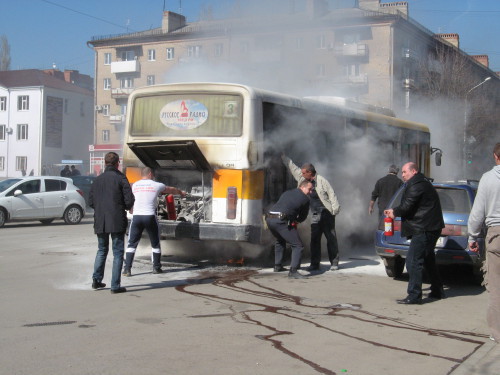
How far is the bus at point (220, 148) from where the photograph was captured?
916 centimetres

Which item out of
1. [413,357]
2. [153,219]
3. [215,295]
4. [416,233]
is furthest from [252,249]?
[413,357]

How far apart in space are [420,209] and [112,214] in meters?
3.73

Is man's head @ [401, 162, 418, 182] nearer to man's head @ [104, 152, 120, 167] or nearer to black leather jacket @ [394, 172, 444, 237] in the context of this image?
black leather jacket @ [394, 172, 444, 237]

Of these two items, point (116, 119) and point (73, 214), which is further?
point (116, 119)

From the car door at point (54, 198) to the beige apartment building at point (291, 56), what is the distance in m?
4.65

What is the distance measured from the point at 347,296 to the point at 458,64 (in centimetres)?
3162

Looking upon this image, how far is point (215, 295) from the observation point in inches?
290

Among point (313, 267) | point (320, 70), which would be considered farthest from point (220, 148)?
point (320, 70)

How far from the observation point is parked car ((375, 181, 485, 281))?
8.02 m

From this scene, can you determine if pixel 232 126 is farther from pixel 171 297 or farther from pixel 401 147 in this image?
pixel 401 147

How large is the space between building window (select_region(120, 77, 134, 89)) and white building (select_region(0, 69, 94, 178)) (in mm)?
5897

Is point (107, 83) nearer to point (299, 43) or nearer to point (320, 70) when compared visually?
point (320, 70)

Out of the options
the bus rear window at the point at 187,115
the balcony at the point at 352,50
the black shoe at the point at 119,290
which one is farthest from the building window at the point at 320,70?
the black shoe at the point at 119,290

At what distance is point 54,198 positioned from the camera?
17641 millimetres
